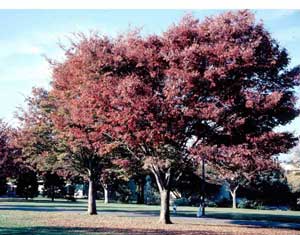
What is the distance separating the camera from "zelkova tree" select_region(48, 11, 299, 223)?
68.7ft

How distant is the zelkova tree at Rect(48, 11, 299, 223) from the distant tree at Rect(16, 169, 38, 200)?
4746 cm

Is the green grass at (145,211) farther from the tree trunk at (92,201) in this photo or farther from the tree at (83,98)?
the tree at (83,98)

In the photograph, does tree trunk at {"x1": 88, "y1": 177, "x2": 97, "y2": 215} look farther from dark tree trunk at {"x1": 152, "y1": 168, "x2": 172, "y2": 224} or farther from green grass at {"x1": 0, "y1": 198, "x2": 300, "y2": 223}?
dark tree trunk at {"x1": 152, "y1": 168, "x2": 172, "y2": 224}

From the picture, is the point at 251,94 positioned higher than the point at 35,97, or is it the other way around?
the point at 35,97

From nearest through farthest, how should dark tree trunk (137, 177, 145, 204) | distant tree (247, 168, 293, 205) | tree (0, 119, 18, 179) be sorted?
tree (0, 119, 18, 179), distant tree (247, 168, 293, 205), dark tree trunk (137, 177, 145, 204)

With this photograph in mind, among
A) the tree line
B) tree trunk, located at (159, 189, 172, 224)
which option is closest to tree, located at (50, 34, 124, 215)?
the tree line

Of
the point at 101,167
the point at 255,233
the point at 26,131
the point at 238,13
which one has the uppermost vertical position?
the point at 238,13

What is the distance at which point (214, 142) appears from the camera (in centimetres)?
2281

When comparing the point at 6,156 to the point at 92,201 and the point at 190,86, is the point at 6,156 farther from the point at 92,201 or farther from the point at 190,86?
the point at 190,86

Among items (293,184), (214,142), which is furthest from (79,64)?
(293,184)

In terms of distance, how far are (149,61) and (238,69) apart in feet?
13.7

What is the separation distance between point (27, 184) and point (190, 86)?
2121 inches

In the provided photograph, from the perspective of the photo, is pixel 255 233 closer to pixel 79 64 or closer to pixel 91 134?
pixel 91 134

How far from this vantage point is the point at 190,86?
819 inches
